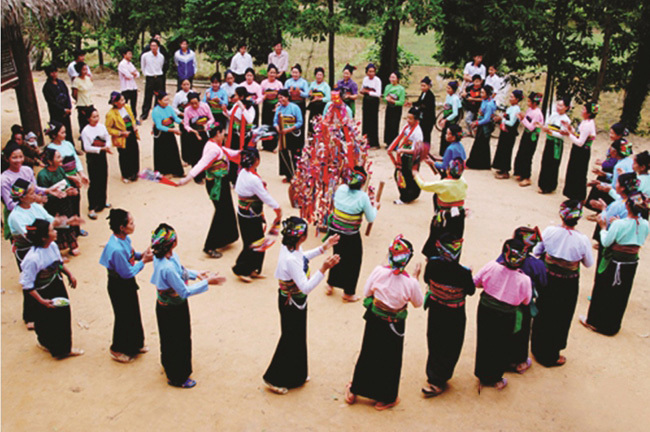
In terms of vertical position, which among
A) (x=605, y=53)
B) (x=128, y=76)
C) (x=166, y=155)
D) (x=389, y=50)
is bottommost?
(x=166, y=155)

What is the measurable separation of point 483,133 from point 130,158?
21.0 feet

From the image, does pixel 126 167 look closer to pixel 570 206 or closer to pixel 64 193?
pixel 64 193

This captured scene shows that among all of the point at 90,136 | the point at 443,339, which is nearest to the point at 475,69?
the point at 90,136

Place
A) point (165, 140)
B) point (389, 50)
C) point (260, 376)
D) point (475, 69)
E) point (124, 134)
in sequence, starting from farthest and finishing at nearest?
1. point (389, 50)
2. point (475, 69)
3. point (165, 140)
4. point (124, 134)
5. point (260, 376)

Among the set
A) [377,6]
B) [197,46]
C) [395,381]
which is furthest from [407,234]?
[197,46]

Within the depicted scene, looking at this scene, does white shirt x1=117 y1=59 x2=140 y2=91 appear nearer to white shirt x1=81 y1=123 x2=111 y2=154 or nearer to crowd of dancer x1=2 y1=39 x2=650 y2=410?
crowd of dancer x1=2 y1=39 x2=650 y2=410

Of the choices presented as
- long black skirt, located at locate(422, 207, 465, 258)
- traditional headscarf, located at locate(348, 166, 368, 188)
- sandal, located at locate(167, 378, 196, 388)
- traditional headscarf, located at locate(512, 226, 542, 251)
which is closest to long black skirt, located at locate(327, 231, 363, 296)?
traditional headscarf, located at locate(348, 166, 368, 188)

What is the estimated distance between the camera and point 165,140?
10492 mm

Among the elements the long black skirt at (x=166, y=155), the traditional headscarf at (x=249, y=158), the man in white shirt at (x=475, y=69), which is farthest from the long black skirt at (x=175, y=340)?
the man in white shirt at (x=475, y=69)

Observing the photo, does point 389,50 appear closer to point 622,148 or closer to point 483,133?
point 483,133

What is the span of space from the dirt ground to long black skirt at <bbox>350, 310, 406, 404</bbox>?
0.57ft

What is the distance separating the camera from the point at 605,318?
21.7 feet

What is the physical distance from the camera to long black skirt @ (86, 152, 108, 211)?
895 cm

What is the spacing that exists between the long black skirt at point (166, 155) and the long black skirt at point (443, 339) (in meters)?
6.54
